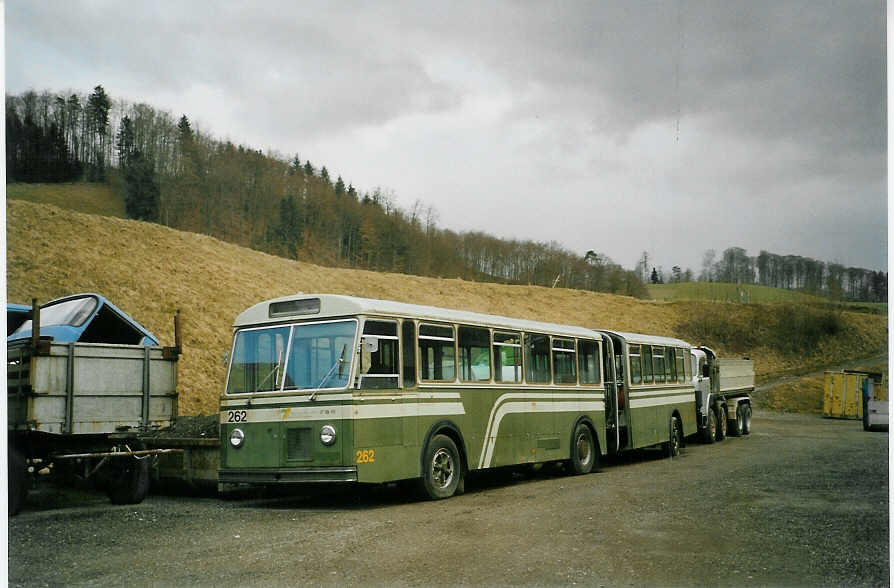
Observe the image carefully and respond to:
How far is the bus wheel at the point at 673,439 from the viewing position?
19.0 metres

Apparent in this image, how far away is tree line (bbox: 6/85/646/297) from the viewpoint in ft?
92.8

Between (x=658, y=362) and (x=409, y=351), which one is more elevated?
(x=409, y=351)

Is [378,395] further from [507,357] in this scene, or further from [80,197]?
[80,197]

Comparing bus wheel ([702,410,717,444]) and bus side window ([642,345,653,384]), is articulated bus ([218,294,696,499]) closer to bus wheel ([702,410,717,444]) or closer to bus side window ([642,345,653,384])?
bus side window ([642,345,653,384])

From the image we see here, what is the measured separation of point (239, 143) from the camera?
28.8 meters

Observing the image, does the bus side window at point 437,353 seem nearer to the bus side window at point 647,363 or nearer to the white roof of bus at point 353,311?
the white roof of bus at point 353,311

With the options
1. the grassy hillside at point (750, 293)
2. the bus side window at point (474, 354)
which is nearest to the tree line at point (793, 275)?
the grassy hillside at point (750, 293)

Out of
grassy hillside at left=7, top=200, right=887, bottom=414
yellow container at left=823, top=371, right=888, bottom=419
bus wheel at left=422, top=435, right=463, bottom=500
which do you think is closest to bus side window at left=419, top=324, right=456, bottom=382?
bus wheel at left=422, top=435, right=463, bottom=500

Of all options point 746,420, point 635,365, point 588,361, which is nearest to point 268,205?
point 746,420

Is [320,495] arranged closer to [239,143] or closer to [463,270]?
[239,143]

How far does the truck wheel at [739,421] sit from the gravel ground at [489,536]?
11.7 meters

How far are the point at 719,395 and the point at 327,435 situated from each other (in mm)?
16333

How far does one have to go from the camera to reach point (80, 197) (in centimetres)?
3164

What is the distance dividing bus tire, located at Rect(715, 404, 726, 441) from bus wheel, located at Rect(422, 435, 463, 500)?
13504 mm
